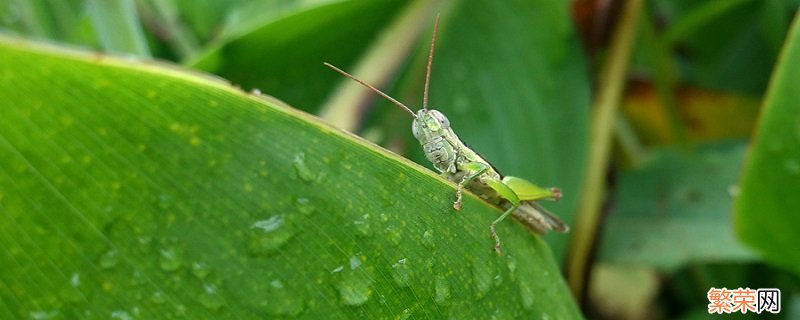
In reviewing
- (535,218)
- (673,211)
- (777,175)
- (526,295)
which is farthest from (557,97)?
(526,295)

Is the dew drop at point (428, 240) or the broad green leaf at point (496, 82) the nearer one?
the dew drop at point (428, 240)

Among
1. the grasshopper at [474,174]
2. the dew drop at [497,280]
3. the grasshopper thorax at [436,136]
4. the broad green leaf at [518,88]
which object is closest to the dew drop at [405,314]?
the dew drop at [497,280]

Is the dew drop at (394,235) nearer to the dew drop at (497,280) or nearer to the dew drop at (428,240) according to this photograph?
the dew drop at (428,240)

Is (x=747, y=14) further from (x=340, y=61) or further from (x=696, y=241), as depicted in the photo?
(x=340, y=61)

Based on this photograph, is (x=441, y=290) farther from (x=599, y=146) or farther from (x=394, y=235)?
(x=599, y=146)

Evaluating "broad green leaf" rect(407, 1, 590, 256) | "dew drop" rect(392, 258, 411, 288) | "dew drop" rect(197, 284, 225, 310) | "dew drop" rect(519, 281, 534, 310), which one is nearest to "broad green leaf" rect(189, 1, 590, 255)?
"broad green leaf" rect(407, 1, 590, 256)

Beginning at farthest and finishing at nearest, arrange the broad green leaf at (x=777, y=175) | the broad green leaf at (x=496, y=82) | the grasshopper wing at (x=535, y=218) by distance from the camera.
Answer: the broad green leaf at (x=496, y=82)
the broad green leaf at (x=777, y=175)
the grasshopper wing at (x=535, y=218)
